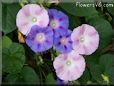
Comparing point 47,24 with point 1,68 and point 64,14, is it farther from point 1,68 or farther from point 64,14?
point 1,68

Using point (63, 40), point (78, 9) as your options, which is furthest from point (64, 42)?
point (78, 9)

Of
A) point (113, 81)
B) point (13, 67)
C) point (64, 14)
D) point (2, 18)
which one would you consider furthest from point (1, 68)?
point (113, 81)

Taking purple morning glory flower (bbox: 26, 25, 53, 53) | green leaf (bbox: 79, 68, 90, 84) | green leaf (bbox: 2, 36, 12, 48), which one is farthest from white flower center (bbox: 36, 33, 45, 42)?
green leaf (bbox: 79, 68, 90, 84)

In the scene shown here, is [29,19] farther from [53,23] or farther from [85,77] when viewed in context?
[85,77]

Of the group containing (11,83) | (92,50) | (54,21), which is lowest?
(11,83)

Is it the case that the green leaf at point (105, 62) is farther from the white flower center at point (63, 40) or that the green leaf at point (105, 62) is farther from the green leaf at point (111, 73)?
the white flower center at point (63, 40)

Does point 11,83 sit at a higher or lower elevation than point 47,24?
lower
